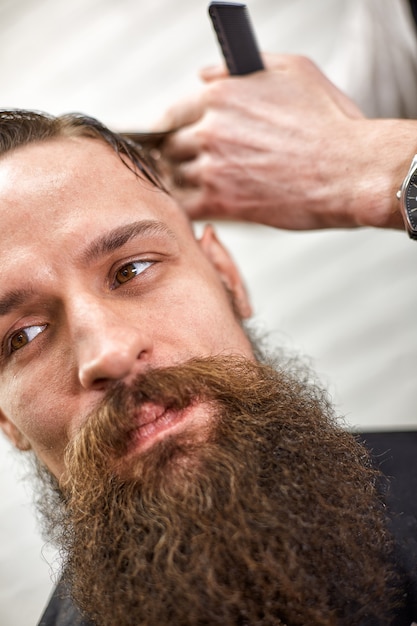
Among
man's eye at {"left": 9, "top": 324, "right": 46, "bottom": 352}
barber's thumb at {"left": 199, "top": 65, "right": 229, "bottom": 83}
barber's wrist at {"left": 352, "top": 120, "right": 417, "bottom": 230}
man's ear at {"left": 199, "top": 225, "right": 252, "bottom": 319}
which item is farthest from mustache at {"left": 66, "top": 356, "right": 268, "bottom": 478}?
barber's thumb at {"left": 199, "top": 65, "right": 229, "bottom": 83}

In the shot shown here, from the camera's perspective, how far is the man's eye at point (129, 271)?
1.48 metres

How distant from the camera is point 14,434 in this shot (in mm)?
1774

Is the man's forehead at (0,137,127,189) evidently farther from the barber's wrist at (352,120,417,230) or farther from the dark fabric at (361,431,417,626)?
the dark fabric at (361,431,417,626)

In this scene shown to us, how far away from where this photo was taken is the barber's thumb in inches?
78.4

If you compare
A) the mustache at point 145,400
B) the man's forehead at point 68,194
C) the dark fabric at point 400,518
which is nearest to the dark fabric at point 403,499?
the dark fabric at point 400,518

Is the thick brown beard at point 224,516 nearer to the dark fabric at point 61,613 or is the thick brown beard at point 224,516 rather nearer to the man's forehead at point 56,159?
the dark fabric at point 61,613

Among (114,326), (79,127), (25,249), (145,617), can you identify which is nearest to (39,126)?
(79,127)

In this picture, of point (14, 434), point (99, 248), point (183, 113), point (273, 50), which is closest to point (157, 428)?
Answer: point (99, 248)

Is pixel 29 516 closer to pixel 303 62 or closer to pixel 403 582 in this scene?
pixel 403 582

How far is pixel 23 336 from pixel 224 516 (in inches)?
24.8

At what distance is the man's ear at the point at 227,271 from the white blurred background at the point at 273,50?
72cm

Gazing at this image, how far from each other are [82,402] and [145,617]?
42 centimetres

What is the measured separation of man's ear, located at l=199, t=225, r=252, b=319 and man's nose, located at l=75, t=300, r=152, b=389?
1.79 ft

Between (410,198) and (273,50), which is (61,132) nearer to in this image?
(410,198)
